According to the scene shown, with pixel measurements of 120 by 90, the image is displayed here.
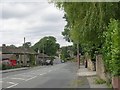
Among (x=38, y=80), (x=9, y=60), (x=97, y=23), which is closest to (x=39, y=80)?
(x=38, y=80)

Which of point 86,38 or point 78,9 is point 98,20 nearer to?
point 78,9

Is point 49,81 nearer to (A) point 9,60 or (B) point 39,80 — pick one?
(B) point 39,80

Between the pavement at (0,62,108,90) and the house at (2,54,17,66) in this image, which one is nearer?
the pavement at (0,62,108,90)

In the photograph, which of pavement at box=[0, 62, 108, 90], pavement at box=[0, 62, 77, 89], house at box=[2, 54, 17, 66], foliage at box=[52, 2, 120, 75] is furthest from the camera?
house at box=[2, 54, 17, 66]

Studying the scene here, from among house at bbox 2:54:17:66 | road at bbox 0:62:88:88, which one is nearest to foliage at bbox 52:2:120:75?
road at bbox 0:62:88:88

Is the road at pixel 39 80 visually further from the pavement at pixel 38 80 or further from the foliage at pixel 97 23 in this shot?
the foliage at pixel 97 23

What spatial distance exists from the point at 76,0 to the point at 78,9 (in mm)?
949

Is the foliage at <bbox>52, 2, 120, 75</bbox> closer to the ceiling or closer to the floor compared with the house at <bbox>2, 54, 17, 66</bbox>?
closer to the ceiling

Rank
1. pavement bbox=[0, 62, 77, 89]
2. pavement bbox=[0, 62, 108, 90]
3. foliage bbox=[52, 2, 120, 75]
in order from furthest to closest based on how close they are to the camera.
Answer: pavement bbox=[0, 62, 77, 89] → pavement bbox=[0, 62, 108, 90] → foliage bbox=[52, 2, 120, 75]

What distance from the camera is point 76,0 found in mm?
15922

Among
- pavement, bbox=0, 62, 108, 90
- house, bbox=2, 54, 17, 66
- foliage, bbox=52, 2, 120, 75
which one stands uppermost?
foliage, bbox=52, 2, 120, 75

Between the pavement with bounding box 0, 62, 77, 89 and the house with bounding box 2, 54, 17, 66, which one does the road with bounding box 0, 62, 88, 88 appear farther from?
the house with bounding box 2, 54, 17, 66

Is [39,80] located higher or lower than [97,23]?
lower

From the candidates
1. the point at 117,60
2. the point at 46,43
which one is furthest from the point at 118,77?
the point at 46,43
